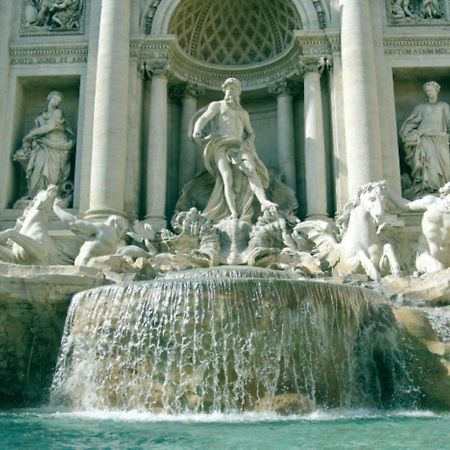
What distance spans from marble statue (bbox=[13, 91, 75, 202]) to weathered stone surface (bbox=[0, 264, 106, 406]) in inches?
324

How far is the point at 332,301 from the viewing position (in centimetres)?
1071

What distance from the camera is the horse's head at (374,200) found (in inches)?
580

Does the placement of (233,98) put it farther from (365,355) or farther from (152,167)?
(365,355)

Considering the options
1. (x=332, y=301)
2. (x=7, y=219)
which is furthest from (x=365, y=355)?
(x=7, y=219)

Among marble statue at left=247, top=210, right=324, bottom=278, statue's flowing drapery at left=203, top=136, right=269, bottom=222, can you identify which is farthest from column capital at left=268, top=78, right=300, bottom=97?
marble statue at left=247, top=210, right=324, bottom=278

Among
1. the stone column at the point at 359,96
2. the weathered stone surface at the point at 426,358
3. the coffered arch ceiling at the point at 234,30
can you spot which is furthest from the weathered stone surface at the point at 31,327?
the coffered arch ceiling at the point at 234,30

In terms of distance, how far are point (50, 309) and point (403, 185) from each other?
477 inches

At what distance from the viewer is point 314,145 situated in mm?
19328

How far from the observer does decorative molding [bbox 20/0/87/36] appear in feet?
69.1

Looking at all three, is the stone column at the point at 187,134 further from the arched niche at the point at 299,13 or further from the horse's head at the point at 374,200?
the horse's head at the point at 374,200

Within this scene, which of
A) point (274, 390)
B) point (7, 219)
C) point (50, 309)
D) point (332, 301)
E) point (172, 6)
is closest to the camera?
point (274, 390)

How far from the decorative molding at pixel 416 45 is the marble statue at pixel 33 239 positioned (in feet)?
37.6

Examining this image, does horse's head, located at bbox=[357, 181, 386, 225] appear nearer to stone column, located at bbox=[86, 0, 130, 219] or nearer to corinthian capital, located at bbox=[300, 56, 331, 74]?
corinthian capital, located at bbox=[300, 56, 331, 74]

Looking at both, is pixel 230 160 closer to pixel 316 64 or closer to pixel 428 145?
pixel 316 64
